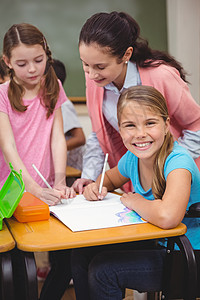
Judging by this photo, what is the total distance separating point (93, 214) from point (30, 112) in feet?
2.27

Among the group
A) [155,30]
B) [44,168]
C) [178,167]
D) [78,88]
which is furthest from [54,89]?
[155,30]

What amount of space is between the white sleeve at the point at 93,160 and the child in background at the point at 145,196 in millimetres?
287

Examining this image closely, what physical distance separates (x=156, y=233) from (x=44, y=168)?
84 centimetres

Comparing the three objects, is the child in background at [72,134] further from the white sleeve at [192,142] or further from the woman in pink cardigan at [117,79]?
the white sleeve at [192,142]

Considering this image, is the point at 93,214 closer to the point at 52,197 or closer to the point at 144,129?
the point at 52,197

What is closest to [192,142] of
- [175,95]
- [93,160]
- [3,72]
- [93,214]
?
[175,95]

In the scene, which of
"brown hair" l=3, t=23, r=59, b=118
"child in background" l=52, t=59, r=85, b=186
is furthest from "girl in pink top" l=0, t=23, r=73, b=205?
"child in background" l=52, t=59, r=85, b=186

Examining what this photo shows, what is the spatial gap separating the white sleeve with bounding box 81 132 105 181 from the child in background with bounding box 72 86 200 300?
287 millimetres

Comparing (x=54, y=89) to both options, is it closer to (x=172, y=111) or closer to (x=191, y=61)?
(x=172, y=111)

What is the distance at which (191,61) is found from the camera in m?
2.96

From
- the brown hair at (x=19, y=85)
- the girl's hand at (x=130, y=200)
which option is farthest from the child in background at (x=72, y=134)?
the girl's hand at (x=130, y=200)

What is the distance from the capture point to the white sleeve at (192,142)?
1580 millimetres

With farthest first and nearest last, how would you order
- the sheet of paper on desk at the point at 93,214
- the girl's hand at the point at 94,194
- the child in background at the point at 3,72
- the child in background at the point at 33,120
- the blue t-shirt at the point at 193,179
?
the child in background at the point at 3,72, the child in background at the point at 33,120, the girl's hand at the point at 94,194, the blue t-shirt at the point at 193,179, the sheet of paper on desk at the point at 93,214

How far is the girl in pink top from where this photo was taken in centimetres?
160
